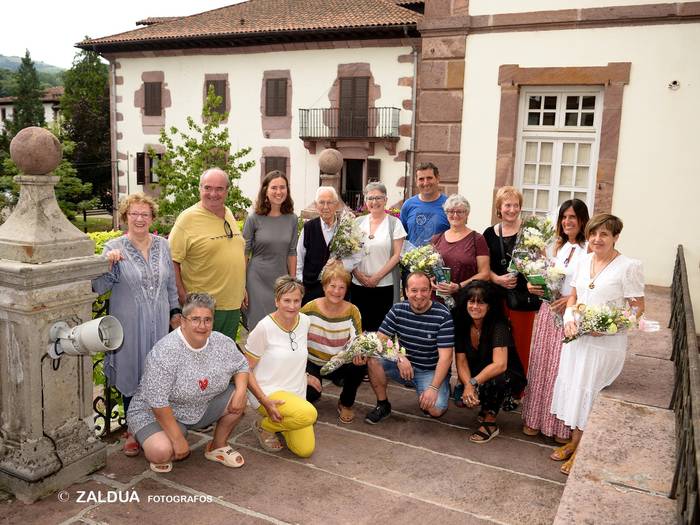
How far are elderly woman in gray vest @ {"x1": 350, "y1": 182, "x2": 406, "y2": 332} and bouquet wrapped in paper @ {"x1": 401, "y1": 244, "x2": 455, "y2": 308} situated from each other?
39 centimetres

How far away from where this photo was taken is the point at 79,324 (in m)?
3.66

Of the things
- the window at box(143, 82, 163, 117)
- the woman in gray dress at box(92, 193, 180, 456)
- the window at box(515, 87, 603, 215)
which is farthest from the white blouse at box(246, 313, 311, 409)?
the window at box(143, 82, 163, 117)

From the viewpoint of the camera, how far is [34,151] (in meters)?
3.37

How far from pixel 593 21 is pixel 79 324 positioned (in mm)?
8382

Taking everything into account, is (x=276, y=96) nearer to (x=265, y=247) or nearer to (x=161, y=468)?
(x=265, y=247)

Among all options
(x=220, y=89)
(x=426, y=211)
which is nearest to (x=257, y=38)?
(x=220, y=89)

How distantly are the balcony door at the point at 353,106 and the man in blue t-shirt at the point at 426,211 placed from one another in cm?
1463

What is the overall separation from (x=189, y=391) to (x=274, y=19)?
19.6 m

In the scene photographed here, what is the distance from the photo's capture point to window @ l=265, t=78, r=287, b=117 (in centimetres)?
2094

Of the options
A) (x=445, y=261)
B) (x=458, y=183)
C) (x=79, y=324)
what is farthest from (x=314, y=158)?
(x=79, y=324)

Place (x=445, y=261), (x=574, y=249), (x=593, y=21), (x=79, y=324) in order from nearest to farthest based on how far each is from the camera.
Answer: (x=79, y=324)
(x=574, y=249)
(x=445, y=261)
(x=593, y=21)

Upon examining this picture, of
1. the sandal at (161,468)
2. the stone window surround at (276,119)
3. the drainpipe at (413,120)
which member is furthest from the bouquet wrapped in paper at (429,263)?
the stone window surround at (276,119)

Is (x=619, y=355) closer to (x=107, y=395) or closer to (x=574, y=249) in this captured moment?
(x=574, y=249)

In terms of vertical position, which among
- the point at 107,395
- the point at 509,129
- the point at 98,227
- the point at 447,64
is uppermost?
the point at 447,64
